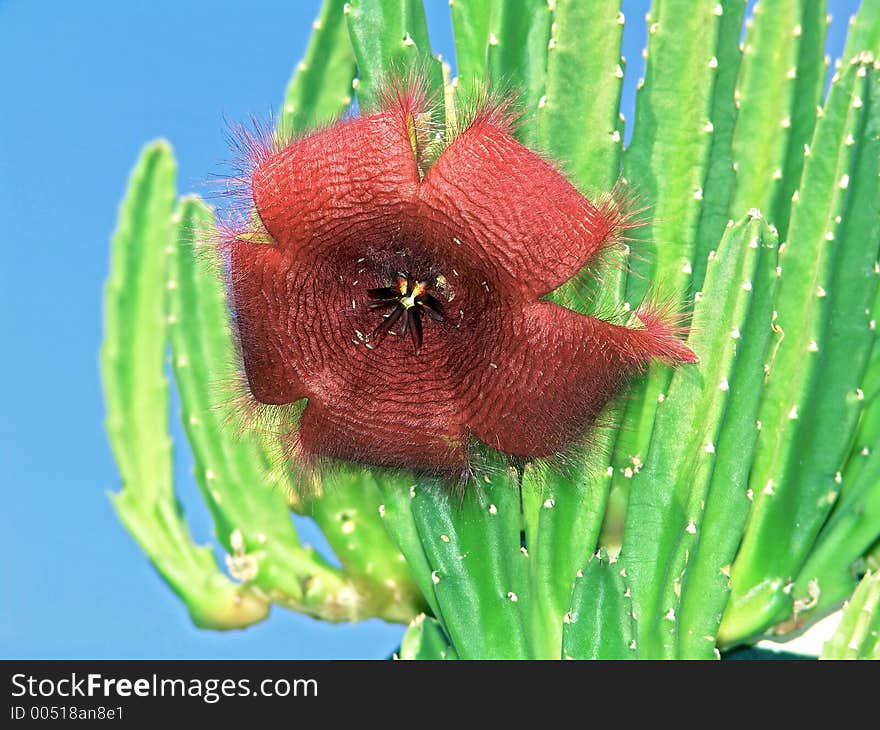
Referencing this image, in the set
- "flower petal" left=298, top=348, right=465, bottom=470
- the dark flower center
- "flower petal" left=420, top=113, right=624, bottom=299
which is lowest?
"flower petal" left=298, top=348, right=465, bottom=470

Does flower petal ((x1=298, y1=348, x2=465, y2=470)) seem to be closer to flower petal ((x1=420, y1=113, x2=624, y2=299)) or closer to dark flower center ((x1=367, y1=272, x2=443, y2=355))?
dark flower center ((x1=367, y1=272, x2=443, y2=355))

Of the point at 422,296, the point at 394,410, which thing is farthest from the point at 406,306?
the point at 394,410

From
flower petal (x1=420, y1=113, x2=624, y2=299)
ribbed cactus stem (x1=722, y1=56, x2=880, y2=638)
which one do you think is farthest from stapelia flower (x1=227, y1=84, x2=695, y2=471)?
ribbed cactus stem (x1=722, y1=56, x2=880, y2=638)

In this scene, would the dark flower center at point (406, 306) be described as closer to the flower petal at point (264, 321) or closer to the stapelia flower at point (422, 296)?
the stapelia flower at point (422, 296)

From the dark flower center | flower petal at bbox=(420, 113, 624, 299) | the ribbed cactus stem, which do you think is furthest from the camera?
the ribbed cactus stem

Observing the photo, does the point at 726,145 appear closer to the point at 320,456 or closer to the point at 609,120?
the point at 609,120

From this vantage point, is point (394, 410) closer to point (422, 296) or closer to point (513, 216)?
point (422, 296)
